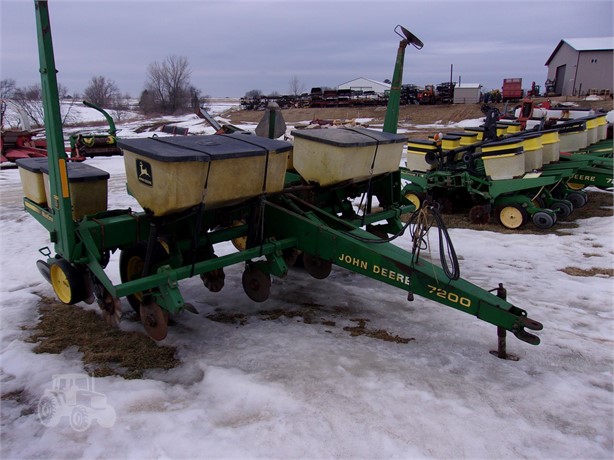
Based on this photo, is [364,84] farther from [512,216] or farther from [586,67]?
[512,216]

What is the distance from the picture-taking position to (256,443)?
2.77 metres

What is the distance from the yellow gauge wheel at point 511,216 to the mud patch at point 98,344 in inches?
234

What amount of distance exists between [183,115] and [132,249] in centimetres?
3790

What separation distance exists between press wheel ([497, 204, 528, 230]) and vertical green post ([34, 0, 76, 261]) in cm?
652

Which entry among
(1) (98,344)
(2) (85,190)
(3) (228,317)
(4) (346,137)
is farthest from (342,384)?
(2) (85,190)

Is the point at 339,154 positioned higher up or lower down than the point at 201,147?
lower down

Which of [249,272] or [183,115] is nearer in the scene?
[249,272]

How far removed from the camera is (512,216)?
7930 millimetres

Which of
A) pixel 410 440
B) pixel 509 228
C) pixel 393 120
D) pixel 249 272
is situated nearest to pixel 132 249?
pixel 249 272

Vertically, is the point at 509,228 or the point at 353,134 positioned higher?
the point at 353,134

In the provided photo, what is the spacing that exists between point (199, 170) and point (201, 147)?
9.6 inches

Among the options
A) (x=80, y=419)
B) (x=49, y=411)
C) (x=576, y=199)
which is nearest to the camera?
(x=80, y=419)

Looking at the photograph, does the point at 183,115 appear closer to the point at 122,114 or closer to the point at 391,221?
the point at 122,114

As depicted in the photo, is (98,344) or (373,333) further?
(373,333)
